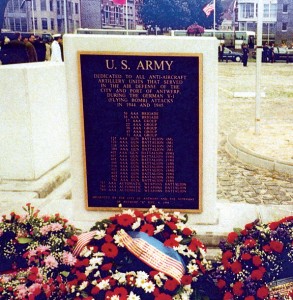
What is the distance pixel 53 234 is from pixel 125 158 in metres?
1.02

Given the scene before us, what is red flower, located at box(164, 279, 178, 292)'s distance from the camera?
131 inches

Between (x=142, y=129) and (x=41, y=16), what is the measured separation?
85.8 meters

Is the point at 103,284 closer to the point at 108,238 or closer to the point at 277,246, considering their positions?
the point at 108,238

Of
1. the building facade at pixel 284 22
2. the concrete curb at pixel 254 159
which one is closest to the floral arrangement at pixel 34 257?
the concrete curb at pixel 254 159

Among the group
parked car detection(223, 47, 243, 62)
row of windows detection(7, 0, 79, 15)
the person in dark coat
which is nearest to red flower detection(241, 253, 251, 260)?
the person in dark coat

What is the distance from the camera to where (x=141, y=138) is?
4.47 m

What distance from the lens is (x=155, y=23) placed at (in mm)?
78938

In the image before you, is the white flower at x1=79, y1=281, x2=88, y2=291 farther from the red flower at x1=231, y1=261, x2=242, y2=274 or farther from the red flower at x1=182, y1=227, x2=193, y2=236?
the red flower at x1=231, y1=261, x2=242, y2=274

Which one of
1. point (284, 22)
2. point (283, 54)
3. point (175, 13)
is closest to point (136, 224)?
point (283, 54)

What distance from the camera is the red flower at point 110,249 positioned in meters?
3.51

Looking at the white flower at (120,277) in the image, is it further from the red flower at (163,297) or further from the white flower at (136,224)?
the white flower at (136,224)

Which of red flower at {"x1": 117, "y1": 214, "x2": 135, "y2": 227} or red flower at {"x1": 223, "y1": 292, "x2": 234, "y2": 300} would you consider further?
red flower at {"x1": 117, "y1": 214, "x2": 135, "y2": 227}

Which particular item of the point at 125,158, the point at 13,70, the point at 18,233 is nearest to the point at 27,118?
the point at 13,70

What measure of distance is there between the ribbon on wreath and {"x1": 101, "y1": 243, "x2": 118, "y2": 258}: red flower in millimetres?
81
